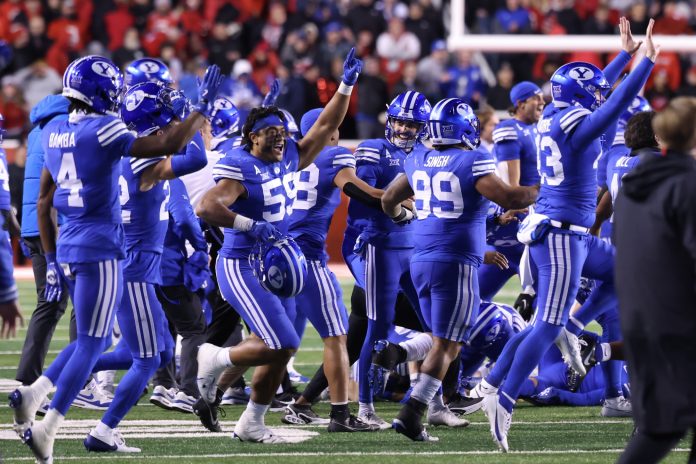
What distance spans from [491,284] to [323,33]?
11914 mm

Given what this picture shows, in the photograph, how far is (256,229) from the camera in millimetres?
6812

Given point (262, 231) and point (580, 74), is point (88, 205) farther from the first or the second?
point (580, 74)

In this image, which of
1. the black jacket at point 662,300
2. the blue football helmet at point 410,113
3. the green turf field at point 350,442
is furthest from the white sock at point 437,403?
the black jacket at point 662,300

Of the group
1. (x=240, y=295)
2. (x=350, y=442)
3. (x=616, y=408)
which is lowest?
(x=616, y=408)

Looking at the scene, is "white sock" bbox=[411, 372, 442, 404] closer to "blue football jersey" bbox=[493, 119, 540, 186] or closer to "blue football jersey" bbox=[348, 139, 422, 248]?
"blue football jersey" bbox=[348, 139, 422, 248]

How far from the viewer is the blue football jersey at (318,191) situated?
7891 millimetres

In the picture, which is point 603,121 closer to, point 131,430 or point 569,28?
point 131,430

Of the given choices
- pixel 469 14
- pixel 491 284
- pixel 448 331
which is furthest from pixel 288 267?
pixel 469 14

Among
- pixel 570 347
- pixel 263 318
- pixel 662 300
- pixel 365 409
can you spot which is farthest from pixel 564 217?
pixel 662 300

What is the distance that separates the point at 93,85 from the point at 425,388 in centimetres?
217

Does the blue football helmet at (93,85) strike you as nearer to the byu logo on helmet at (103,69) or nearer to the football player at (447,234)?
the byu logo on helmet at (103,69)

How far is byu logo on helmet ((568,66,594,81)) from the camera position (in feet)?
24.1

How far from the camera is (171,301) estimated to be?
834 cm

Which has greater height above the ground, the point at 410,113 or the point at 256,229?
the point at 410,113
